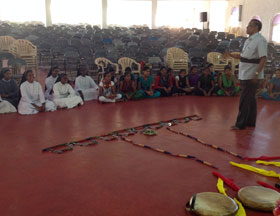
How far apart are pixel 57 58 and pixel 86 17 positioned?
34.5ft

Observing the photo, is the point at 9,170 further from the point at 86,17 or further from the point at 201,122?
the point at 86,17

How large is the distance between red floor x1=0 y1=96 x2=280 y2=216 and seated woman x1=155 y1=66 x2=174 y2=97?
1.61m

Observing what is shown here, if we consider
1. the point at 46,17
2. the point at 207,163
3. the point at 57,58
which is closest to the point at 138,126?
the point at 207,163

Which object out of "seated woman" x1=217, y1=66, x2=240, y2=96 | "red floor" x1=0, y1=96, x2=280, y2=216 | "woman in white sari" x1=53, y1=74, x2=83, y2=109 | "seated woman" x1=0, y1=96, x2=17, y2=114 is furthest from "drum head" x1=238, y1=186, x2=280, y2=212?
"seated woman" x1=217, y1=66, x2=240, y2=96

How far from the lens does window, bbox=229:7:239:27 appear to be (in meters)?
17.0

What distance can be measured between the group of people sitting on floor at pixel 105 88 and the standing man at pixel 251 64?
8.31 feet

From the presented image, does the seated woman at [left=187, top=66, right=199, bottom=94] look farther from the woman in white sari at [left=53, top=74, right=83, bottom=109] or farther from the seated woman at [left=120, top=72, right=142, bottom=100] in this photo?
the woman in white sari at [left=53, top=74, right=83, bottom=109]

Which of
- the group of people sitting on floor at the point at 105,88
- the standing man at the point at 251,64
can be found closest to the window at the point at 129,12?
the group of people sitting on floor at the point at 105,88

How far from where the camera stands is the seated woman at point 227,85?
21.3 feet

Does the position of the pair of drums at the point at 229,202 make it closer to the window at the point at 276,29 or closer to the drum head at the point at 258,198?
the drum head at the point at 258,198

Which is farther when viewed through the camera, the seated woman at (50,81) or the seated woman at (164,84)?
the seated woman at (164,84)

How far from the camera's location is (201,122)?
4402 millimetres

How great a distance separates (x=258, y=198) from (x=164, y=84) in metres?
4.51

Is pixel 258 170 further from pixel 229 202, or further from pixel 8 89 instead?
pixel 8 89
